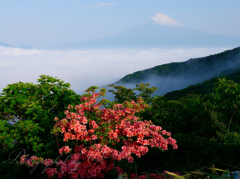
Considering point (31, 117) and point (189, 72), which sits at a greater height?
point (189, 72)

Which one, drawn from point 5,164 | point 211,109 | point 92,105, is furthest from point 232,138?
point 5,164

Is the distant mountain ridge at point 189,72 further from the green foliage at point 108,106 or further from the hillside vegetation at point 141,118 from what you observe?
the green foliage at point 108,106

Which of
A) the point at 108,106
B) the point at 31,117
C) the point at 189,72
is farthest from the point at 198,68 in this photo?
the point at 31,117

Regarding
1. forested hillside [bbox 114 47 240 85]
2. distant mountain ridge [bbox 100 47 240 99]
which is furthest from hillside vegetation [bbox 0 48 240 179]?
forested hillside [bbox 114 47 240 85]

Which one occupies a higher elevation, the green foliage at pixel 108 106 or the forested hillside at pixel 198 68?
the forested hillside at pixel 198 68

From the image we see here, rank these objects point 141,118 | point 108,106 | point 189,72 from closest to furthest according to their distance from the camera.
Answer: point 108,106 < point 141,118 < point 189,72

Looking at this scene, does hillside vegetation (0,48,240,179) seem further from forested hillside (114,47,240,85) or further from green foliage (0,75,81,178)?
forested hillside (114,47,240,85)

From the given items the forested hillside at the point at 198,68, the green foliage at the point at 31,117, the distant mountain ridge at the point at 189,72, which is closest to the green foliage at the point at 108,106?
the green foliage at the point at 31,117

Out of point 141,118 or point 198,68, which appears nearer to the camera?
point 141,118

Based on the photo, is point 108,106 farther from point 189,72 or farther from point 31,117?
point 189,72

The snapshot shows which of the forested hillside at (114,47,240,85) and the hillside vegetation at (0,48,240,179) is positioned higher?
the forested hillside at (114,47,240,85)

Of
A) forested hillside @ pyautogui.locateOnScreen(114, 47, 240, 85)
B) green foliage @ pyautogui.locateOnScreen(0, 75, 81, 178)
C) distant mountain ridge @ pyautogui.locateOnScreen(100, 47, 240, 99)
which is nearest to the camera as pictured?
green foliage @ pyautogui.locateOnScreen(0, 75, 81, 178)

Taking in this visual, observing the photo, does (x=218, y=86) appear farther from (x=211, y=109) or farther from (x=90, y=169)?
(x=90, y=169)

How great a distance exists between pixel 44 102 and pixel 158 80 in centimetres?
4752
